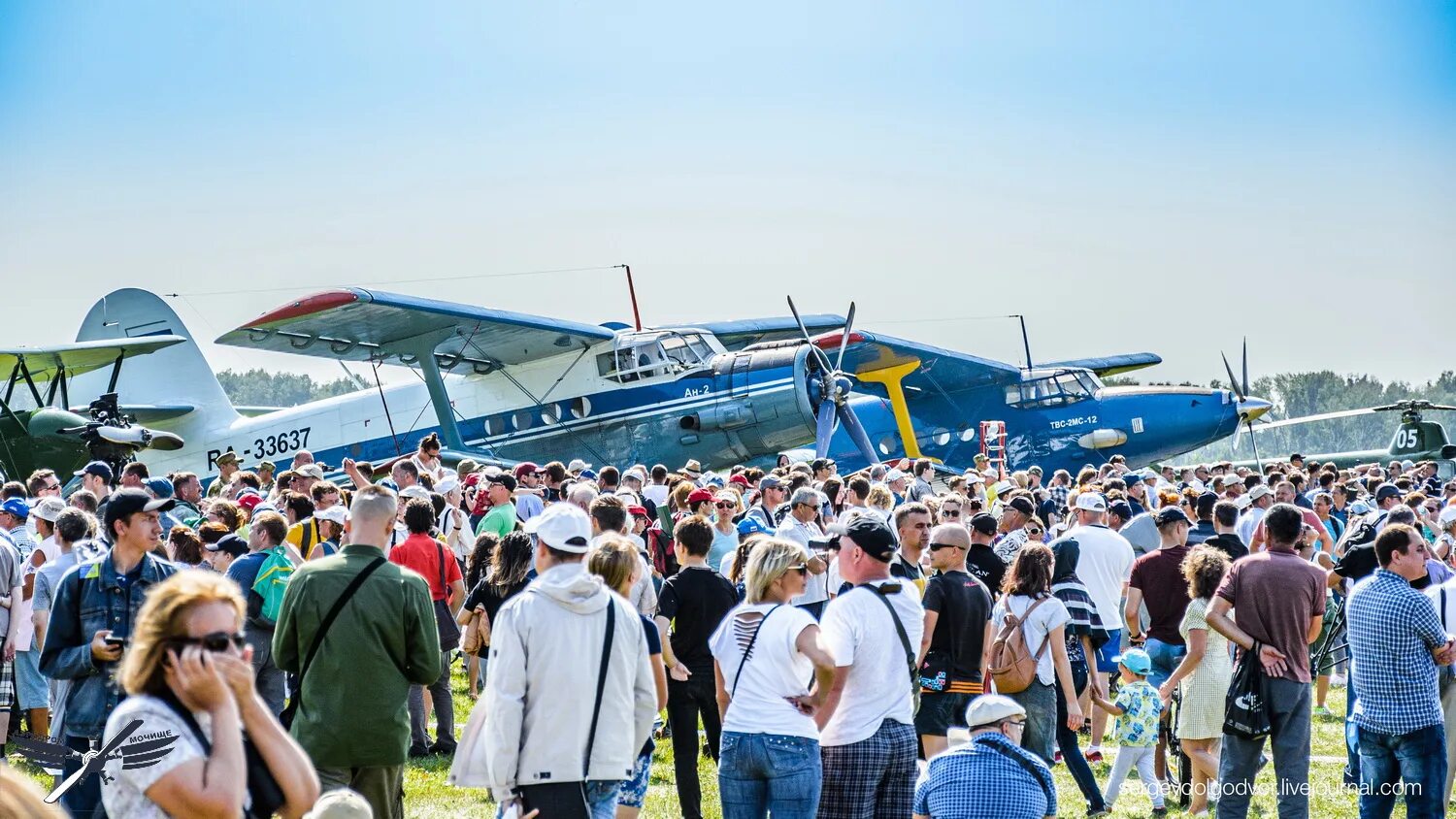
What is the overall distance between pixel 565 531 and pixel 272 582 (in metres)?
2.69

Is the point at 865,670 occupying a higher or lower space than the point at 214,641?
lower

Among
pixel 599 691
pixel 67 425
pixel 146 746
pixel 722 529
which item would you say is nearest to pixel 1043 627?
pixel 722 529

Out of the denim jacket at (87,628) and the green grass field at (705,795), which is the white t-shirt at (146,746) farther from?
the green grass field at (705,795)

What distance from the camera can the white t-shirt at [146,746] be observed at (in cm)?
305

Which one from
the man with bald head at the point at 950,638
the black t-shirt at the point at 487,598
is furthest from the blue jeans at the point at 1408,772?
the black t-shirt at the point at 487,598

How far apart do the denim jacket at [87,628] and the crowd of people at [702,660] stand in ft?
0.04

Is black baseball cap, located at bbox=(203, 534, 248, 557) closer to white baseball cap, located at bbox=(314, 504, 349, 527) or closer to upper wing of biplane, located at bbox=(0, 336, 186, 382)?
white baseball cap, located at bbox=(314, 504, 349, 527)

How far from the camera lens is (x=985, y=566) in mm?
8516

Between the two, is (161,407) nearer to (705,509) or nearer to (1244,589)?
(705,509)

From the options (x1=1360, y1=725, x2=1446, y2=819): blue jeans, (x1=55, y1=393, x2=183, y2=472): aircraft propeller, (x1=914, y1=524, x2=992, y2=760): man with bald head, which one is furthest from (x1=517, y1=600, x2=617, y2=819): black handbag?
(x1=55, y1=393, x2=183, y2=472): aircraft propeller

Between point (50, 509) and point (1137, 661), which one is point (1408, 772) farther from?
point (50, 509)

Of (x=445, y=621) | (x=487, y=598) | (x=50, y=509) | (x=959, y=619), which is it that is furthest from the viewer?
(x=50, y=509)

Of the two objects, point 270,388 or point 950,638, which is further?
point 270,388

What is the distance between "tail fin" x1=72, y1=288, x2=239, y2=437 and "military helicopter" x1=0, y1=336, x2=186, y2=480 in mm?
3094
